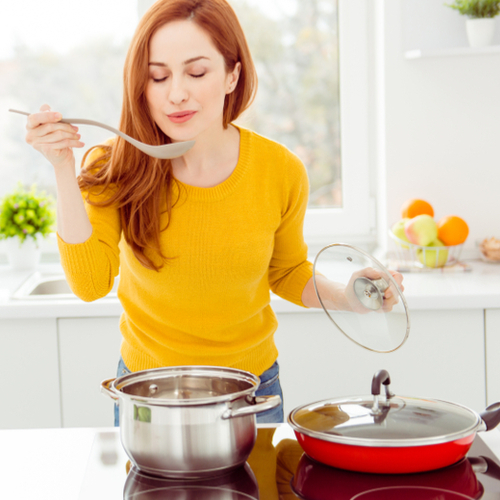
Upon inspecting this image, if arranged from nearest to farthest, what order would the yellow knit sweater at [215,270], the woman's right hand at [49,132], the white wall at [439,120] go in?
the woman's right hand at [49,132]
the yellow knit sweater at [215,270]
the white wall at [439,120]

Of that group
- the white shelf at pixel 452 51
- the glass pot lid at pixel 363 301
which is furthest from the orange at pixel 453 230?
the glass pot lid at pixel 363 301

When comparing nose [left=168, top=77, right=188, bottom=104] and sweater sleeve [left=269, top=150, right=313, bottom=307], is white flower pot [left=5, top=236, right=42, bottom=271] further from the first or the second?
nose [left=168, top=77, right=188, bottom=104]

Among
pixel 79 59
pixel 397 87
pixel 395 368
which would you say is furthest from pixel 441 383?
pixel 79 59

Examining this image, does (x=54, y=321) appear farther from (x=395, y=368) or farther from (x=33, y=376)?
(x=395, y=368)

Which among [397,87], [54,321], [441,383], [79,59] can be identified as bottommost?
[441,383]

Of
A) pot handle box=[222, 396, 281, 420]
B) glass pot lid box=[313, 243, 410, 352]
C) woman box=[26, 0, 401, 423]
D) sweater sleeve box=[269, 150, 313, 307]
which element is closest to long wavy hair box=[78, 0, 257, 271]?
woman box=[26, 0, 401, 423]

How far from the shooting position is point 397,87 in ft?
6.88

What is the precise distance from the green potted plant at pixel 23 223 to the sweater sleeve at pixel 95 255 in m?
1.04

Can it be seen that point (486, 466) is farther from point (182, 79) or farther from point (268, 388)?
point (182, 79)

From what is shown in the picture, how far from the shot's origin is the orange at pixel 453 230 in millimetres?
1973

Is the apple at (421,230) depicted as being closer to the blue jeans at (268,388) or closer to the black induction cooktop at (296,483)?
the blue jeans at (268,388)

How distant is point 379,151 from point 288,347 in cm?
84

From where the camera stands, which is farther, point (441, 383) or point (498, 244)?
point (498, 244)

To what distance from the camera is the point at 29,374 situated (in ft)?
5.65
